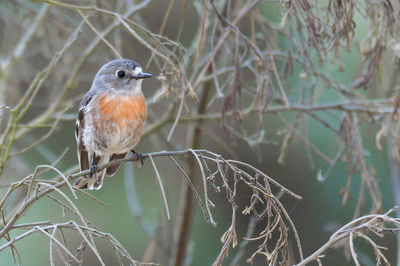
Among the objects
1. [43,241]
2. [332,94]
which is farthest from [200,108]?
[43,241]

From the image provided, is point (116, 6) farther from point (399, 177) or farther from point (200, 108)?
point (399, 177)

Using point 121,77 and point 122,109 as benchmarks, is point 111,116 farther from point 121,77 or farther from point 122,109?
point 121,77

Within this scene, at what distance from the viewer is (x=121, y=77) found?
11.7ft

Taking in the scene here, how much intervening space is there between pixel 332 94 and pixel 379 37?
9.67 feet

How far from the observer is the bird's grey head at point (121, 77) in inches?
138

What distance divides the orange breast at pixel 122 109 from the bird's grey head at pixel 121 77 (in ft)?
0.29

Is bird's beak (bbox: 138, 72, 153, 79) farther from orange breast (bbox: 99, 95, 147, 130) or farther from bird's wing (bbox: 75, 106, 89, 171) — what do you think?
bird's wing (bbox: 75, 106, 89, 171)

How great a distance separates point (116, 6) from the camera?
4.55 metres

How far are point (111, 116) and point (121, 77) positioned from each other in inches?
11.0

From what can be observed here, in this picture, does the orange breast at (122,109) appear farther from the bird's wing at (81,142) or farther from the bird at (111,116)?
the bird's wing at (81,142)

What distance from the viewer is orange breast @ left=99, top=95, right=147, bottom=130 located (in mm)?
3338

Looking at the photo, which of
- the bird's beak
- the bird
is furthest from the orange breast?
the bird's beak

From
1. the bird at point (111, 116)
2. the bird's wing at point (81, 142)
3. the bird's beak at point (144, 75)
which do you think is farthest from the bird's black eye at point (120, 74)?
the bird's wing at point (81, 142)

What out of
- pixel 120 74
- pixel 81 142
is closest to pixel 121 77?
pixel 120 74
